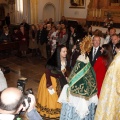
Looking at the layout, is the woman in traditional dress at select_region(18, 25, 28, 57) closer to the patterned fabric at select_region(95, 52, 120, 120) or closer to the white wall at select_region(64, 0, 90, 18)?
the white wall at select_region(64, 0, 90, 18)

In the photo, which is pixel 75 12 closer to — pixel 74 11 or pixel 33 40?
pixel 74 11

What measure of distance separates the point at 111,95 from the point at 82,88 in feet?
2.11

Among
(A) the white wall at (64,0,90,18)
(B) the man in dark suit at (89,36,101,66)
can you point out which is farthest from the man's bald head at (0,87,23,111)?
(A) the white wall at (64,0,90,18)

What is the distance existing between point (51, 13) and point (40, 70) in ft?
33.3

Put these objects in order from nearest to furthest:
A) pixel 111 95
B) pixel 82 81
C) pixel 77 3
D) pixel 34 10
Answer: pixel 111 95, pixel 82 81, pixel 34 10, pixel 77 3

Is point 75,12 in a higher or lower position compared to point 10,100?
higher

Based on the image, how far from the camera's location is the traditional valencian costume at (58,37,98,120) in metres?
3.57

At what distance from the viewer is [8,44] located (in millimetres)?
10195

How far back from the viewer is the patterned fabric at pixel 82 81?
3564 millimetres

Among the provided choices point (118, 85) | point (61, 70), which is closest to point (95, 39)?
point (61, 70)

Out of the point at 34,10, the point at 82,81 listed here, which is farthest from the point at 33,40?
the point at 82,81

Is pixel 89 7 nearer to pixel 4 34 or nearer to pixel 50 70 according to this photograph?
pixel 4 34

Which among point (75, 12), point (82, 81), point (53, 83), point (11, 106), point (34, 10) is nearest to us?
point (11, 106)

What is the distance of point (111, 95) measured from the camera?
3.03m
